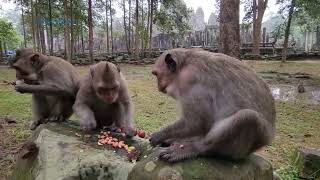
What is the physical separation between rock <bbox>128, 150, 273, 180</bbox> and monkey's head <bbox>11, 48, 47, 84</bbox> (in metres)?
2.46

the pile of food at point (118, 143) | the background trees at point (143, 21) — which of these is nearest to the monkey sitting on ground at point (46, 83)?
the pile of food at point (118, 143)

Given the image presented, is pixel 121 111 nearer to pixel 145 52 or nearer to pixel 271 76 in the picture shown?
pixel 271 76

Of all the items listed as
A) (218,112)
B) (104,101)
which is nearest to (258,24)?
(104,101)

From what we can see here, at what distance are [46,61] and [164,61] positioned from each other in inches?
85.9

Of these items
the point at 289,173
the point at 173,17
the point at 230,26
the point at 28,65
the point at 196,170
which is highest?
the point at 173,17

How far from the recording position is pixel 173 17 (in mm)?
32531

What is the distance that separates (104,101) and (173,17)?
1120 inches

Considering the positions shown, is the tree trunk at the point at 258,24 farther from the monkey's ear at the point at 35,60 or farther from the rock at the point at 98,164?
the rock at the point at 98,164

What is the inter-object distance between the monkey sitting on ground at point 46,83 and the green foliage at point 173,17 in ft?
83.5

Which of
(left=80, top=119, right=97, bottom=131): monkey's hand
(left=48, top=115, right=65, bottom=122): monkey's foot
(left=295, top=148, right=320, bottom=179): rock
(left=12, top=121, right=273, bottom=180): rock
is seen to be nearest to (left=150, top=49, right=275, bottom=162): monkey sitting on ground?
(left=12, top=121, right=273, bottom=180): rock

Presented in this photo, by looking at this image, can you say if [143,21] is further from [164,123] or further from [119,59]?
[164,123]

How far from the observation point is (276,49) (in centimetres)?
3312

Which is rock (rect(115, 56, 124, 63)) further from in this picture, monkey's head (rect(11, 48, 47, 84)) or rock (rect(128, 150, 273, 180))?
rock (rect(128, 150, 273, 180))

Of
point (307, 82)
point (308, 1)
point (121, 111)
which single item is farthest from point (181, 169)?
point (308, 1)
